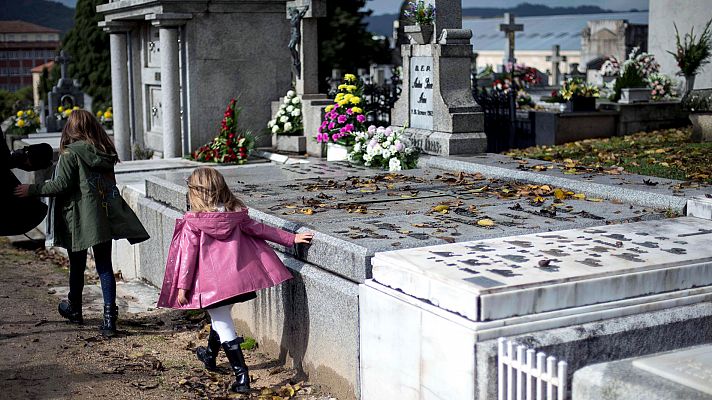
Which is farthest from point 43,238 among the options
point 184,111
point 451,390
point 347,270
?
point 451,390

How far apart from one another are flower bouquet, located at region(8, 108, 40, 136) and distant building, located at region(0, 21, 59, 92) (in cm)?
2351

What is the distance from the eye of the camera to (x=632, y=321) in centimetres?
443

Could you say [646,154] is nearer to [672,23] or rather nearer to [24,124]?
[672,23]

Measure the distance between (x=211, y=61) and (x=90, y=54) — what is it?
23.9 meters

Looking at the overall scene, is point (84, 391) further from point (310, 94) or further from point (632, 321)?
point (310, 94)

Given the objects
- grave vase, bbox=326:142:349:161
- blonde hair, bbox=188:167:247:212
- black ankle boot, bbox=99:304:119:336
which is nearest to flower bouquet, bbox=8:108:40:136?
grave vase, bbox=326:142:349:161

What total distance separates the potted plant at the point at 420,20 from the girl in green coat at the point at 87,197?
5042mm

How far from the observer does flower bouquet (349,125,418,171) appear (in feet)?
32.2

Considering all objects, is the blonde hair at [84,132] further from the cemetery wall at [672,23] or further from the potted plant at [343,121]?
the cemetery wall at [672,23]

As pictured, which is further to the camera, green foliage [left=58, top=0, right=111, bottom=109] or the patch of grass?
green foliage [left=58, top=0, right=111, bottom=109]

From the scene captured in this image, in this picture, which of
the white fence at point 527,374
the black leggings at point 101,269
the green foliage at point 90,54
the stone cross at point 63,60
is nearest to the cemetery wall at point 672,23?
the stone cross at point 63,60

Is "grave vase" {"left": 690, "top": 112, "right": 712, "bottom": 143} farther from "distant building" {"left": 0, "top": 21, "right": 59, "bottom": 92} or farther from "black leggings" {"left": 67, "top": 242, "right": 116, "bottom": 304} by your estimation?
"distant building" {"left": 0, "top": 21, "right": 59, "bottom": 92}

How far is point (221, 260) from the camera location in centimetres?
550

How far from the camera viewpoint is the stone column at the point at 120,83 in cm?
1499
